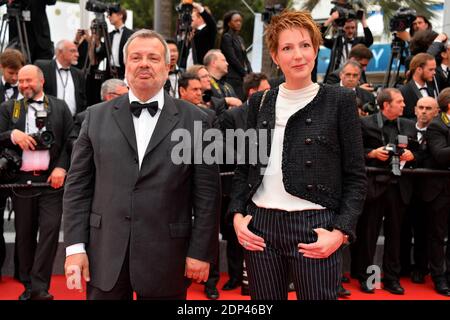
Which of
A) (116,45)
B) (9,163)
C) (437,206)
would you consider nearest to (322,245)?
(9,163)

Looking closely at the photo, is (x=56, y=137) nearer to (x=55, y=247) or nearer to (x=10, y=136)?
(x=10, y=136)

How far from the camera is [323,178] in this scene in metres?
2.64

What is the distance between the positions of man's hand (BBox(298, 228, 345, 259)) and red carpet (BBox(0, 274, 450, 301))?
308 cm

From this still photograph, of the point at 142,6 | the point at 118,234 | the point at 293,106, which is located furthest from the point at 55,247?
the point at 142,6

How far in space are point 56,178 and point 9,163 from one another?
0.37 metres

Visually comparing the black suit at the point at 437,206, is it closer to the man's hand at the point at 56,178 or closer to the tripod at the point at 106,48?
the man's hand at the point at 56,178

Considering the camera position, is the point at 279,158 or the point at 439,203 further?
the point at 439,203

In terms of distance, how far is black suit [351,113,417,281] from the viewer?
6020 millimetres

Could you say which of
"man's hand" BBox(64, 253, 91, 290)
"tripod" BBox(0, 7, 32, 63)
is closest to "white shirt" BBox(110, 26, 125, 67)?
"tripod" BBox(0, 7, 32, 63)

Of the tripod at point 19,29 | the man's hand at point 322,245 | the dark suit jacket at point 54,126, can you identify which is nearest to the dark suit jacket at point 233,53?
the tripod at point 19,29

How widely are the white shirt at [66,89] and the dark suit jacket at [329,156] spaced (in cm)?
448

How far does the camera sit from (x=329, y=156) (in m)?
2.65

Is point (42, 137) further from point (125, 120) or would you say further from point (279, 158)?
point (279, 158)

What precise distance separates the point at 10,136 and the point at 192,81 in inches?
63.8
